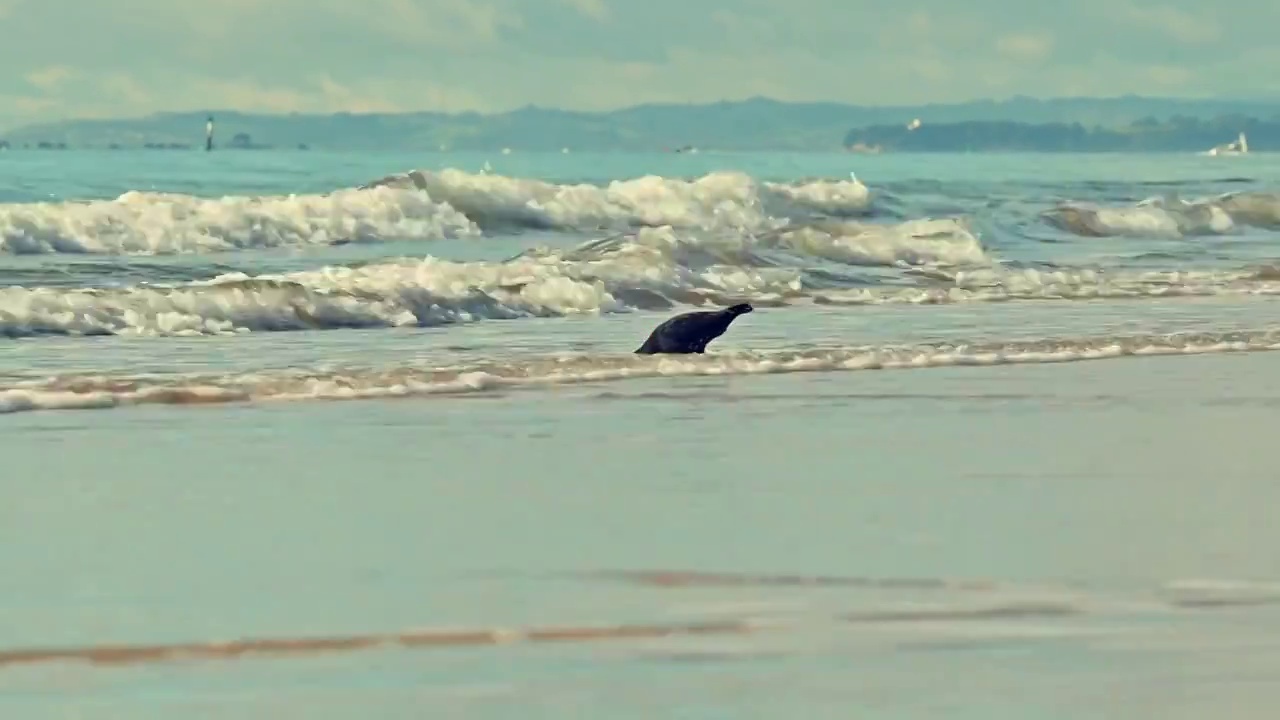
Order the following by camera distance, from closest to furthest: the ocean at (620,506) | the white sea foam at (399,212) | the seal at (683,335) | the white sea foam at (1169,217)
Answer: the ocean at (620,506) < the seal at (683,335) < the white sea foam at (399,212) < the white sea foam at (1169,217)

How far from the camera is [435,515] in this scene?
7.27m

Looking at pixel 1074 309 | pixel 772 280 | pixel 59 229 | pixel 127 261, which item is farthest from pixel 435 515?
pixel 59 229

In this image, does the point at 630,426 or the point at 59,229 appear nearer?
the point at 630,426

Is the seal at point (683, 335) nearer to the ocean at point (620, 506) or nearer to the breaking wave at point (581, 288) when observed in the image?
the ocean at point (620, 506)

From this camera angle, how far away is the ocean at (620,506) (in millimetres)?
5016

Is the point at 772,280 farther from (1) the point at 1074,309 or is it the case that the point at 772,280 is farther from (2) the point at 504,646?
(2) the point at 504,646

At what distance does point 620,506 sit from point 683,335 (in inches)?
240

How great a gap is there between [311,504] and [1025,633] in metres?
2.71

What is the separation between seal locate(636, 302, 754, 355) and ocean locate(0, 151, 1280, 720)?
194 mm

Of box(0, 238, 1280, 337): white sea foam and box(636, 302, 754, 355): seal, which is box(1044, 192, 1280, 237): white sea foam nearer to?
box(0, 238, 1280, 337): white sea foam

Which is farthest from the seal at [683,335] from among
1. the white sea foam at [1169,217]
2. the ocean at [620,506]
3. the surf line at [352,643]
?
the white sea foam at [1169,217]

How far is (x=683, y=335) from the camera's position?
13555 millimetres

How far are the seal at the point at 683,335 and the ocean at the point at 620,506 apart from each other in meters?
0.19

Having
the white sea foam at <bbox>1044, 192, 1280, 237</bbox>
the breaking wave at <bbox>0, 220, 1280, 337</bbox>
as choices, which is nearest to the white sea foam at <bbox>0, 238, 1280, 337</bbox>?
the breaking wave at <bbox>0, 220, 1280, 337</bbox>
